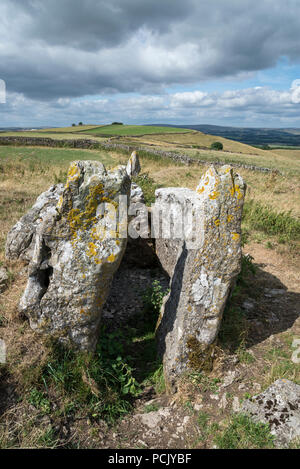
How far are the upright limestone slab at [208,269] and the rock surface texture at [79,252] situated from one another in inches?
45.7

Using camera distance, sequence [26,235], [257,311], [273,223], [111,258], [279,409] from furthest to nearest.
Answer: [273,223] → [26,235] → [257,311] → [111,258] → [279,409]

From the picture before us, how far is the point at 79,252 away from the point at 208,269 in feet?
6.13

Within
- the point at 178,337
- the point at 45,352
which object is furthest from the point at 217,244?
the point at 45,352

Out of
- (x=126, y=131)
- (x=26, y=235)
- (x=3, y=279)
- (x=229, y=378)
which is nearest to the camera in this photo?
(x=229, y=378)

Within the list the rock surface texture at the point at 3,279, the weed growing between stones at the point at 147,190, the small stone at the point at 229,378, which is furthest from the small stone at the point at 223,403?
the weed growing between stones at the point at 147,190

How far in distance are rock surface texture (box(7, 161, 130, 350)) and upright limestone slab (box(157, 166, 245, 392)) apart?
1160mm

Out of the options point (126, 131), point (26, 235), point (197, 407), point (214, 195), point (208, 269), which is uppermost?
point (126, 131)

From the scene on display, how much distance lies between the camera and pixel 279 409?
12.1 feet

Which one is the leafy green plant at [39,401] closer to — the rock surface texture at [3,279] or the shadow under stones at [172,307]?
the shadow under stones at [172,307]

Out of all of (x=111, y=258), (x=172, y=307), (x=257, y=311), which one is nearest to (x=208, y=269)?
(x=172, y=307)

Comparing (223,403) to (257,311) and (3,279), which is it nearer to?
(257,311)

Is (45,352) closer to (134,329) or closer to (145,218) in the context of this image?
(134,329)

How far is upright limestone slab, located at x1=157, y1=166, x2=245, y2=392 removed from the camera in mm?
4277

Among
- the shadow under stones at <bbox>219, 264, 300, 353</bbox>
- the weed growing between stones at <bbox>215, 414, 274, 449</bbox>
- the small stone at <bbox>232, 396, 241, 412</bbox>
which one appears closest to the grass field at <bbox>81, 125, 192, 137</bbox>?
the shadow under stones at <bbox>219, 264, 300, 353</bbox>
